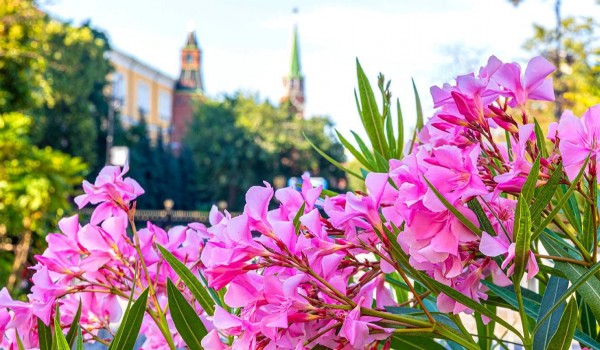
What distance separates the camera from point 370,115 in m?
0.60

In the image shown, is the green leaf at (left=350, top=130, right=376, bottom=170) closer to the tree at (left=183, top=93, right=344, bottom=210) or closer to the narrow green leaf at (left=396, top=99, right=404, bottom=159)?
the narrow green leaf at (left=396, top=99, right=404, bottom=159)

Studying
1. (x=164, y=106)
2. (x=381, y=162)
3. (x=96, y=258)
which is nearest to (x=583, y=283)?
(x=381, y=162)

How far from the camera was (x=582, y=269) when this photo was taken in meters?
0.40

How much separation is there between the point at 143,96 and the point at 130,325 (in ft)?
99.8

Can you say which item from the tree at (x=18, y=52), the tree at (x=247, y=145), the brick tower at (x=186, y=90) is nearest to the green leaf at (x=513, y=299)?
the tree at (x=18, y=52)

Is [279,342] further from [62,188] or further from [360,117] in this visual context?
[62,188]

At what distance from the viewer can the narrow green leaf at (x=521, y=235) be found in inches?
13.5

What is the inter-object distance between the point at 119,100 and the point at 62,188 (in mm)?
15344

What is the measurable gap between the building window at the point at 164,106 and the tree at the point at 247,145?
7240mm

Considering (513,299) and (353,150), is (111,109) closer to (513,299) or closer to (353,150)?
(353,150)

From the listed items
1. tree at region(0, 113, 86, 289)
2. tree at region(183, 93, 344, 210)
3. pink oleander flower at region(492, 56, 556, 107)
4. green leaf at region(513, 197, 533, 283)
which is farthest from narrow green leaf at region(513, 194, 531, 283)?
tree at region(183, 93, 344, 210)

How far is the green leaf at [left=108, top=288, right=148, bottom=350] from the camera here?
438 mm

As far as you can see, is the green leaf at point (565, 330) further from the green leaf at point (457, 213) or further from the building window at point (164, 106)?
the building window at point (164, 106)

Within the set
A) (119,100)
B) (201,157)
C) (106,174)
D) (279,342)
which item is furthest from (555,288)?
(201,157)
